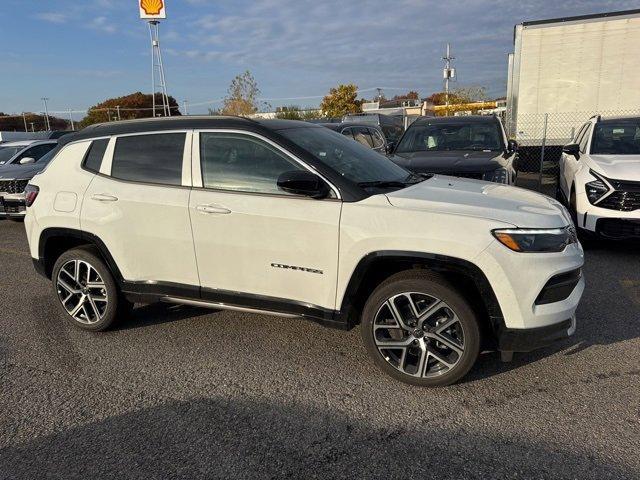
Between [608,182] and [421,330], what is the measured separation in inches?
165

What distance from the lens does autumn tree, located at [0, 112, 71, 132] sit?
3681cm

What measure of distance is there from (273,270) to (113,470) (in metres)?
1.56

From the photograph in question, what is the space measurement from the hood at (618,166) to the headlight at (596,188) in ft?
0.24

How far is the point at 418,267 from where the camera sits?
3.36 meters

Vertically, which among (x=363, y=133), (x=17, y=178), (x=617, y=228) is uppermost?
(x=363, y=133)

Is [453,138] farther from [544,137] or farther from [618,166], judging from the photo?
[544,137]

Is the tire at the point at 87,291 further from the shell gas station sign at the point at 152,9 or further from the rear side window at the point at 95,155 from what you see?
the shell gas station sign at the point at 152,9

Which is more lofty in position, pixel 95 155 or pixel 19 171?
pixel 95 155

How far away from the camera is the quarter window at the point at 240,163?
3594mm

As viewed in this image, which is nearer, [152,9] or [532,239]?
[532,239]

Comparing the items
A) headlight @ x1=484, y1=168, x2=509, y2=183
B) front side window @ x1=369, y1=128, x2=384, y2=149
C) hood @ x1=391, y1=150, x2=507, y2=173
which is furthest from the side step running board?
front side window @ x1=369, y1=128, x2=384, y2=149

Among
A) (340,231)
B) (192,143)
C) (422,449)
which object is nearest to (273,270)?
(340,231)

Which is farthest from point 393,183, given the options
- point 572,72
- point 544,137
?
point 572,72

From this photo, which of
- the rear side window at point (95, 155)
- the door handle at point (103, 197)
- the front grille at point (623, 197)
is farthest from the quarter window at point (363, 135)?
the door handle at point (103, 197)
